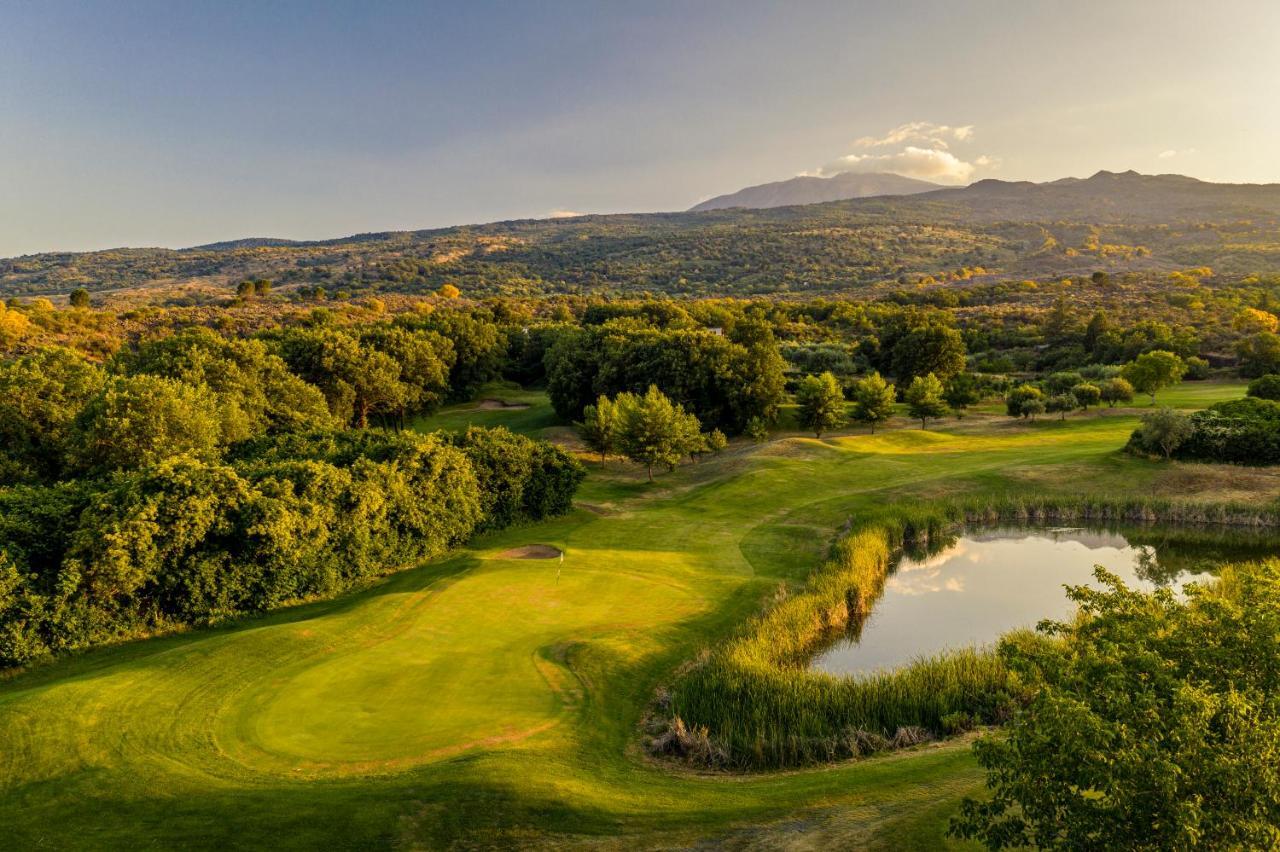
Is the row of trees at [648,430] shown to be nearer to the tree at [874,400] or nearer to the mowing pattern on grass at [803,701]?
the tree at [874,400]

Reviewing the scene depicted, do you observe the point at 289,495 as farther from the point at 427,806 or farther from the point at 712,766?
the point at 712,766

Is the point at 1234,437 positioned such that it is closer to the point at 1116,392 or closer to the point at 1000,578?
the point at 1116,392

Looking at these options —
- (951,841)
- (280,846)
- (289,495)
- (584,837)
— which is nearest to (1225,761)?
(951,841)

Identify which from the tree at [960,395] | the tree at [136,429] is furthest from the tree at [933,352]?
the tree at [136,429]

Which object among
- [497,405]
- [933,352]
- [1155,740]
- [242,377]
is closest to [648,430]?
[242,377]

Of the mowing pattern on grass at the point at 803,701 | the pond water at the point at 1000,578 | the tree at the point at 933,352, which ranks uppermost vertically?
the tree at the point at 933,352


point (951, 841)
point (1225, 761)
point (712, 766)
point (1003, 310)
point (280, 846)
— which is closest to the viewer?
point (1225, 761)

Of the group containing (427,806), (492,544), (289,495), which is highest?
(289,495)
